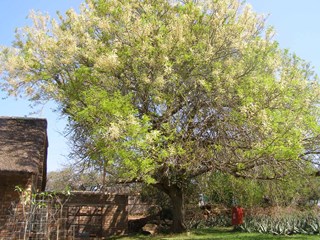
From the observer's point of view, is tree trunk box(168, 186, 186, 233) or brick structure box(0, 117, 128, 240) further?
tree trunk box(168, 186, 186, 233)

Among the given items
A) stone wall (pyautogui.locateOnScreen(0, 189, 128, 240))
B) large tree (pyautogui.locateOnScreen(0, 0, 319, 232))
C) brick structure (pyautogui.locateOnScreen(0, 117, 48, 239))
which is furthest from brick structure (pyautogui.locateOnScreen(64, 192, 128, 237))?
brick structure (pyautogui.locateOnScreen(0, 117, 48, 239))

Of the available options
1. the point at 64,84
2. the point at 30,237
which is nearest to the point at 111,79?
the point at 64,84

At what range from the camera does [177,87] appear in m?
14.7

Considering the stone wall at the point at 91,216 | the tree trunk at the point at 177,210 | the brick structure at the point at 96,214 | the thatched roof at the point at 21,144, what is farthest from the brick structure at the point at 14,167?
the tree trunk at the point at 177,210

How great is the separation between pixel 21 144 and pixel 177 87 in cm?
628

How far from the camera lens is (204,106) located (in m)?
15.2

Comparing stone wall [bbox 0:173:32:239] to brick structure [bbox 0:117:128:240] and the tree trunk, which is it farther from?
the tree trunk

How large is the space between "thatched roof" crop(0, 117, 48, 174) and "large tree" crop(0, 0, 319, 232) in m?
1.46

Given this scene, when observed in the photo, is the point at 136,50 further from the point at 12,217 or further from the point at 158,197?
the point at 158,197

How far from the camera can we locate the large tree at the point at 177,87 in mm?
13227

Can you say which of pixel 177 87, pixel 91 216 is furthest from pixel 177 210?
pixel 177 87

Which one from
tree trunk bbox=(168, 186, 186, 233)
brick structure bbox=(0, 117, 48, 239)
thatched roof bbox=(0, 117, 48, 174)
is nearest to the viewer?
brick structure bbox=(0, 117, 48, 239)

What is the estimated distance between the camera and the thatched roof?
12.6m

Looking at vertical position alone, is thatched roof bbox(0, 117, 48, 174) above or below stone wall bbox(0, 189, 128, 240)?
above
